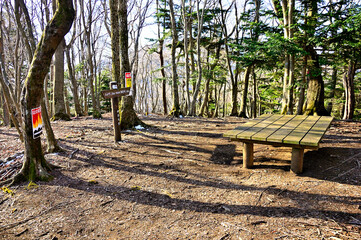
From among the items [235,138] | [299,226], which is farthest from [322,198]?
[235,138]

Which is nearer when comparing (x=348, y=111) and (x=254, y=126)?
(x=254, y=126)

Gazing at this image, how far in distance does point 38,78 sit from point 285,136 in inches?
167

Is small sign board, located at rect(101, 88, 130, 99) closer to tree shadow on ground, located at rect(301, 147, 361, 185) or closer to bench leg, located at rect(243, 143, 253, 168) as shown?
bench leg, located at rect(243, 143, 253, 168)

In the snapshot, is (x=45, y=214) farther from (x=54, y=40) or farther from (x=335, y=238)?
(x=335, y=238)

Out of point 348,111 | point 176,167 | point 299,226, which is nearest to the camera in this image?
point 299,226

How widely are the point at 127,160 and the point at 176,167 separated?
113 centimetres

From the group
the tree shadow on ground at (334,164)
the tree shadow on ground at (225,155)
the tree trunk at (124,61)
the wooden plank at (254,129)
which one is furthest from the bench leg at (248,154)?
the tree trunk at (124,61)

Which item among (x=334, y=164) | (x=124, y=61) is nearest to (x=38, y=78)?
(x=124, y=61)

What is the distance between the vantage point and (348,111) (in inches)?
390

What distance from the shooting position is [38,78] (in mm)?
3762

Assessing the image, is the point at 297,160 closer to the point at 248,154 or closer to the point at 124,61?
the point at 248,154

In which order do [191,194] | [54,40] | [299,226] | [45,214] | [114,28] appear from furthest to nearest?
[114,28] → [54,40] → [191,194] → [45,214] → [299,226]

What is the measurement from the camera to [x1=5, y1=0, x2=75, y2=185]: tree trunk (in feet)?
12.1

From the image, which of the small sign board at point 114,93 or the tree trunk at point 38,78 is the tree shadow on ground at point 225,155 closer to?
the small sign board at point 114,93
